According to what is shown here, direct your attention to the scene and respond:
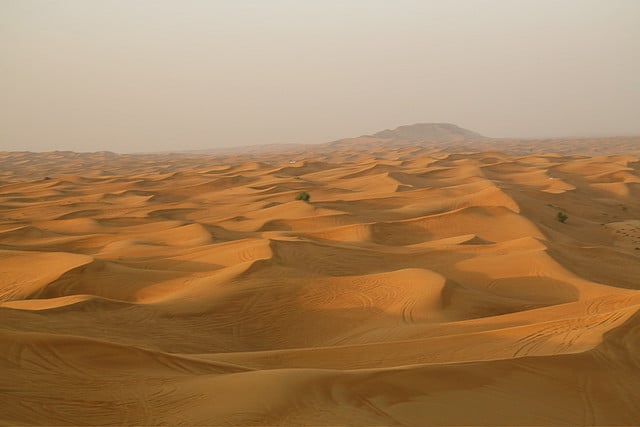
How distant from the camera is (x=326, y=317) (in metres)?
10.5

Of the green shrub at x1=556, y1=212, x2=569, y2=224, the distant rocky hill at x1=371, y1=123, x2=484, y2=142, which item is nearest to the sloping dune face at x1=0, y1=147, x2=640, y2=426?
the green shrub at x1=556, y1=212, x2=569, y2=224

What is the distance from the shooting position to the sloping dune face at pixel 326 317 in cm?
530

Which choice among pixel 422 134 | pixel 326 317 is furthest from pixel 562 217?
pixel 422 134

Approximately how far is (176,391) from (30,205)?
28.8 metres

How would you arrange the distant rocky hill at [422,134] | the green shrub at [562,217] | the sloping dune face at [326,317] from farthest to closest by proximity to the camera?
the distant rocky hill at [422,134] < the green shrub at [562,217] < the sloping dune face at [326,317]

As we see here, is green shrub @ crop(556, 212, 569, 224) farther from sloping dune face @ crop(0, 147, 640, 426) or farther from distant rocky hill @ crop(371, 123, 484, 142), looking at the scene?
distant rocky hill @ crop(371, 123, 484, 142)

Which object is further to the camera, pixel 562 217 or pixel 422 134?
pixel 422 134

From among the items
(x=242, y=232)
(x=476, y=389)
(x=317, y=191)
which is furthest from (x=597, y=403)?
(x=317, y=191)

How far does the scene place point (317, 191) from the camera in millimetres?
32031

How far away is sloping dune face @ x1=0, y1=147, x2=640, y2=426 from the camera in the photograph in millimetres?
5301

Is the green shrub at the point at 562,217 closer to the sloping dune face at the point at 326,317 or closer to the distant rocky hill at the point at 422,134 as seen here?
the sloping dune face at the point at 326,317

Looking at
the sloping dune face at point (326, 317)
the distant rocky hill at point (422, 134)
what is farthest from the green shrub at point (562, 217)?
the distant rocky hill at point (422, 134)

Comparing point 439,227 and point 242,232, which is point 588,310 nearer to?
point 439,227

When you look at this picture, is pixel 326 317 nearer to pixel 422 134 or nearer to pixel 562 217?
pixel 562 217
